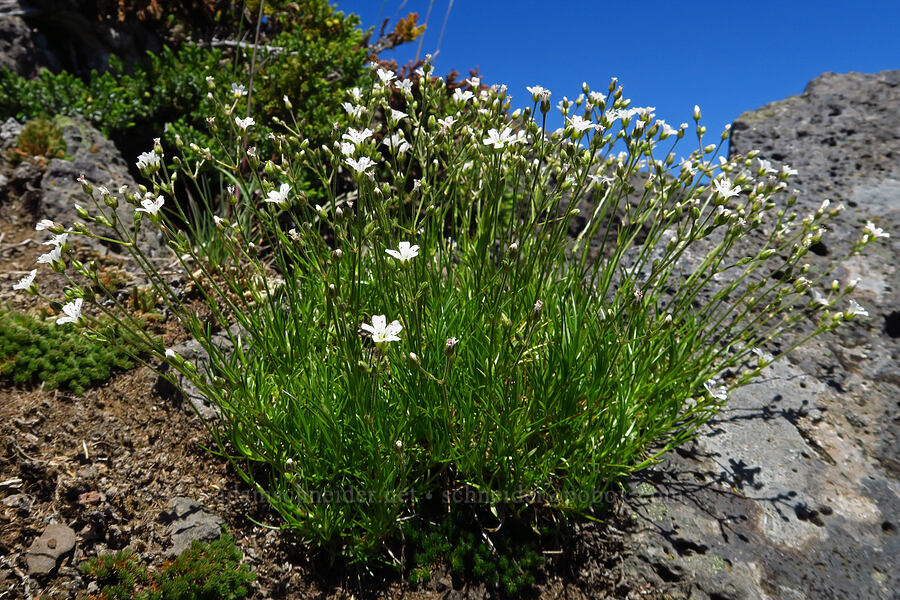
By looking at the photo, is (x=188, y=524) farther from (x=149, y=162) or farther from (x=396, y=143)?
(x=396, y=143)

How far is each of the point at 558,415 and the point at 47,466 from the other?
253 centimetres

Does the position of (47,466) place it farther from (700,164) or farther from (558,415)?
(700,164)

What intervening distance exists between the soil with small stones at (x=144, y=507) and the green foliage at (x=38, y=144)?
3.00m

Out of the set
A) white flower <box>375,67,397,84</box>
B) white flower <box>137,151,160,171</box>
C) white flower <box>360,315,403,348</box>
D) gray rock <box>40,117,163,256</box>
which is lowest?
white flower <box>360,315,403,348</box>

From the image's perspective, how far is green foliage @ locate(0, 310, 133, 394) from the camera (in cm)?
331

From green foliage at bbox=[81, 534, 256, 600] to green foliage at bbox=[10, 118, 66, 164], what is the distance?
14.3ft

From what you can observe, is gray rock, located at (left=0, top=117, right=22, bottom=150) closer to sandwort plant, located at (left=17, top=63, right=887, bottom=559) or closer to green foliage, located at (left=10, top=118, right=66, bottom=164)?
green foliage, located at (left=10, top=118, right=66, bottom=164)

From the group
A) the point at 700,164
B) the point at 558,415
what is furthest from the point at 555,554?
the point at 700,164

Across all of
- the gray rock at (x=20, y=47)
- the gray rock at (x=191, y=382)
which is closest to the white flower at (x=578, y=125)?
the gray rock at (x=191, y=382)

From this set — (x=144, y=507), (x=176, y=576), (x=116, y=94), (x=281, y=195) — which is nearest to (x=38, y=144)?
(x=116, y=94)

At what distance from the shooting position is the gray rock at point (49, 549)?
2414 millimetres

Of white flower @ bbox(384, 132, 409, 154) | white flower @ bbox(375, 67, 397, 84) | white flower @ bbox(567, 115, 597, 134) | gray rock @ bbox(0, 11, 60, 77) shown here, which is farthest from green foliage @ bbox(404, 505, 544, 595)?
gray rock @ bbox(0, 11, 60, 77)

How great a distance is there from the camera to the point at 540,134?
258 cm

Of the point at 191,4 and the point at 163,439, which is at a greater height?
the point at 191,4
